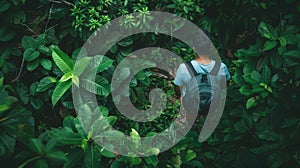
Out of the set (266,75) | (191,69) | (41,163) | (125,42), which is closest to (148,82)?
(125,42)

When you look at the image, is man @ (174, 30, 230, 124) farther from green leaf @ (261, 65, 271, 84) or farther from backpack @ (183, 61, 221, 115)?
green leaf @ (261, 65, 271, 84)

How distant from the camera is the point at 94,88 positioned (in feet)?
14.2

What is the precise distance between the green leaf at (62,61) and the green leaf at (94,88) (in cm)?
19

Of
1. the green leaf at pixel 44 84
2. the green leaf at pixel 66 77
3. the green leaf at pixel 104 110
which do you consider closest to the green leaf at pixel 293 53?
the green leaf at pixel 104 110

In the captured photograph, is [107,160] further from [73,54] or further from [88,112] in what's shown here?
[73,54]

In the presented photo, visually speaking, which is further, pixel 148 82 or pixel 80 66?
pixel 148 82

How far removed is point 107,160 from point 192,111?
3.52 feet

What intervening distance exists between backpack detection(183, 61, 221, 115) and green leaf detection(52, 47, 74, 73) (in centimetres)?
121

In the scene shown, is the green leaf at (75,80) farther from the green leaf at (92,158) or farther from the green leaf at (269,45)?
the green leaf at (269,45)

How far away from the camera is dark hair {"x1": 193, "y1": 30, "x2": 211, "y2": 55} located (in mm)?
4359

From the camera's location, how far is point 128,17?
4.56m

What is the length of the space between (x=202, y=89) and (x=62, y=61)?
1458mm

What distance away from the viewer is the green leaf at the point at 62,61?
4223 mm

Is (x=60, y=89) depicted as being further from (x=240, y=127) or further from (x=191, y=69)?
(x=240, y=127)
